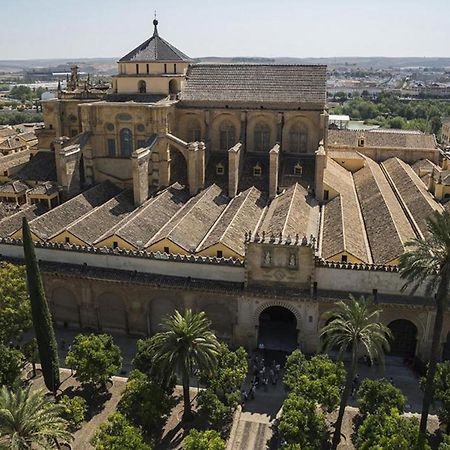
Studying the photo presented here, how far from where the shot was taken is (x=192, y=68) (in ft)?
203

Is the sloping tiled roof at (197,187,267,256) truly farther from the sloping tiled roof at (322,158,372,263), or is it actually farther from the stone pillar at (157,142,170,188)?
the stone pillar at (157,142,170,188)

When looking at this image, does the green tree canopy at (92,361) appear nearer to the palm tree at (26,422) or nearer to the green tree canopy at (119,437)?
the green tree canopy at (119,437)

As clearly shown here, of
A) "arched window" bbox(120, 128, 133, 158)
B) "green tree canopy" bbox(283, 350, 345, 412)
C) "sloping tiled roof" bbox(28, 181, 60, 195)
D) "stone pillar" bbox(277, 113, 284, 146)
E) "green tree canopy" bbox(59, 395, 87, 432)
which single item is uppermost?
"stone pillar" bbox(277, 113, 284, 146)

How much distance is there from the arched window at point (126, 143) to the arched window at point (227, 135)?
31.7 ft

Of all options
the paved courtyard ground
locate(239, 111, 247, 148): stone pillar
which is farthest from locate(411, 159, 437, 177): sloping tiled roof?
the paved courtyard ground

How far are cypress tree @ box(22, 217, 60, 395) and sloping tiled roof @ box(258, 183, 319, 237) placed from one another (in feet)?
56.4

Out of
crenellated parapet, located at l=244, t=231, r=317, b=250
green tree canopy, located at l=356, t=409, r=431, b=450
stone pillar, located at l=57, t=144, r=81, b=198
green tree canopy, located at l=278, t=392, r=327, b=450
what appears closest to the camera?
green tree canopy, located at l=356, t=409, r=431, b=450

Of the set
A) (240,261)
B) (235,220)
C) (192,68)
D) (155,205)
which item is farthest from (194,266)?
(192,68)

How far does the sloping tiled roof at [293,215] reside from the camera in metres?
43.2

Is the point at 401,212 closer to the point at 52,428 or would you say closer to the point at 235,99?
the point at 235,99

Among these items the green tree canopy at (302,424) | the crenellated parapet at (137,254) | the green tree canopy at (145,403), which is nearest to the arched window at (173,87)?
the crenellated parapet at (137,254)

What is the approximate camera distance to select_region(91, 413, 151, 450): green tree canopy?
2659 cm

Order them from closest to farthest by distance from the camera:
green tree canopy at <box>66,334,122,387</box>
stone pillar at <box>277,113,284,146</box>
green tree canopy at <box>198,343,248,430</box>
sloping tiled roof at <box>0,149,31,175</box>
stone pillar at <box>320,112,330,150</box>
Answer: green tree canopy at <box>198,343,248,430</box> → green tree canopy at <box>66,334,122,387</box> → stone pillar at <box>320,112,330,150</box> → stone pillar at <box>277,113,284,146</box> → sloping tiled roof at <box>0,149,31,175</box>

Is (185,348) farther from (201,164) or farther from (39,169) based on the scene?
(39,169)
